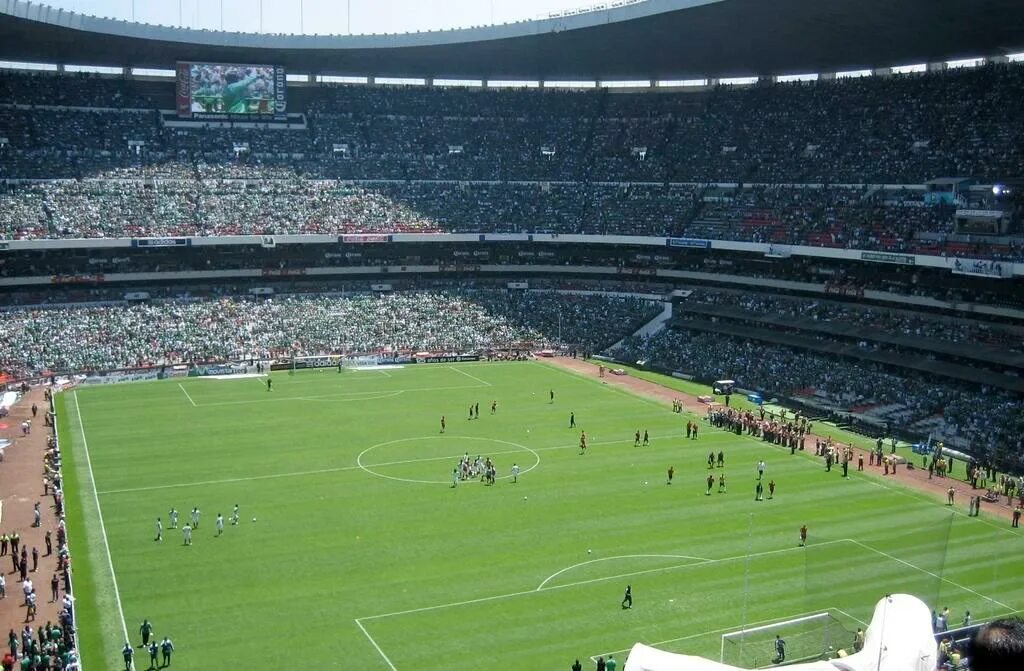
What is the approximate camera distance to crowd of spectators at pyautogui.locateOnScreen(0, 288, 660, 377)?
6600 cm

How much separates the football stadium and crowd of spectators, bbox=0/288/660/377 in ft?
0.97

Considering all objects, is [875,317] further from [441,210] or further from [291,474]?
[291,474]

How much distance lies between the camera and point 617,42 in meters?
76.8

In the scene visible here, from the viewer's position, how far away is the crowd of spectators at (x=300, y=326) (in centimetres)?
6600

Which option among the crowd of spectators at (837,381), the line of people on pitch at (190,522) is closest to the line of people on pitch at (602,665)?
the line of people on pitch at (190,522)

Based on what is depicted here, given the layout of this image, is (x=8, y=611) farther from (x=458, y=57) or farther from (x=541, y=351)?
(x=458, y=57)

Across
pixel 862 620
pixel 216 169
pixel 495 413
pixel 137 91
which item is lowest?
pixel 495 413

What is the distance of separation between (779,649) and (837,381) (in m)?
39.4

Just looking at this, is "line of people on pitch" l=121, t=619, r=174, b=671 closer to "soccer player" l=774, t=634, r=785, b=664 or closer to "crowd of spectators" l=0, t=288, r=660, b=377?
"soccer player" l=774, t=634, r=785, b=664

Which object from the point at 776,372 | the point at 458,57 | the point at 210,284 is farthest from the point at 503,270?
the point at 776,372

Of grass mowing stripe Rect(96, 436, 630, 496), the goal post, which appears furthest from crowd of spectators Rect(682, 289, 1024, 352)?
the goal post

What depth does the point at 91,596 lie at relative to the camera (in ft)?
96.5

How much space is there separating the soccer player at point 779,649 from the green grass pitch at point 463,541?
3.71 feet

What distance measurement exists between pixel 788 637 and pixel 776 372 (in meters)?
42.2
